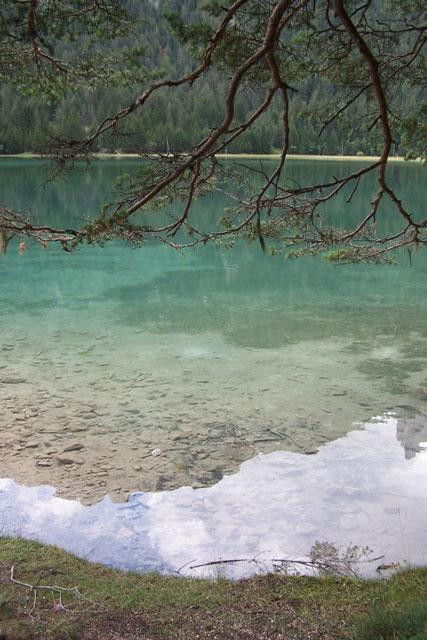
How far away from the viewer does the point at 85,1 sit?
16.0 ft

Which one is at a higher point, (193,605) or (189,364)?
(193,605)

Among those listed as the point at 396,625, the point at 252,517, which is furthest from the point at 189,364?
the point at 396,625

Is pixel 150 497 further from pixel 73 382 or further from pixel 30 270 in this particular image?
pixel 30 270

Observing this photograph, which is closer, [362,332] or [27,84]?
[27,84]

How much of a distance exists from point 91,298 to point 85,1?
11.0 meters

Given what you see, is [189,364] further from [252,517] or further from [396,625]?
[396,625]

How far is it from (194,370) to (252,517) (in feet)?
14.6

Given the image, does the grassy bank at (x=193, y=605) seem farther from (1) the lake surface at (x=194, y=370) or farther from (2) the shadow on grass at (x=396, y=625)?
(1) the lake surface at (x=194, y=370)

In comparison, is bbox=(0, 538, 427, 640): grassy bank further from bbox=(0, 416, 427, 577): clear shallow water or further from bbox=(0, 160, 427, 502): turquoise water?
bbox=(0, 160, 427, 502): turquoise water

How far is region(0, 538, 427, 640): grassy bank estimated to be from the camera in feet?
11.9

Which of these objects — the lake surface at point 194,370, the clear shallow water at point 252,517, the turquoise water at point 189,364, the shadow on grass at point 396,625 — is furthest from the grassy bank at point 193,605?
the turquoise water at point 189,364

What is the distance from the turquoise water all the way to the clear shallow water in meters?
0.30

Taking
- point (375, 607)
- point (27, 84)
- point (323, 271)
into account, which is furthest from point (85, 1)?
point (323, 271)

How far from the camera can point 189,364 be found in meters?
10.4
